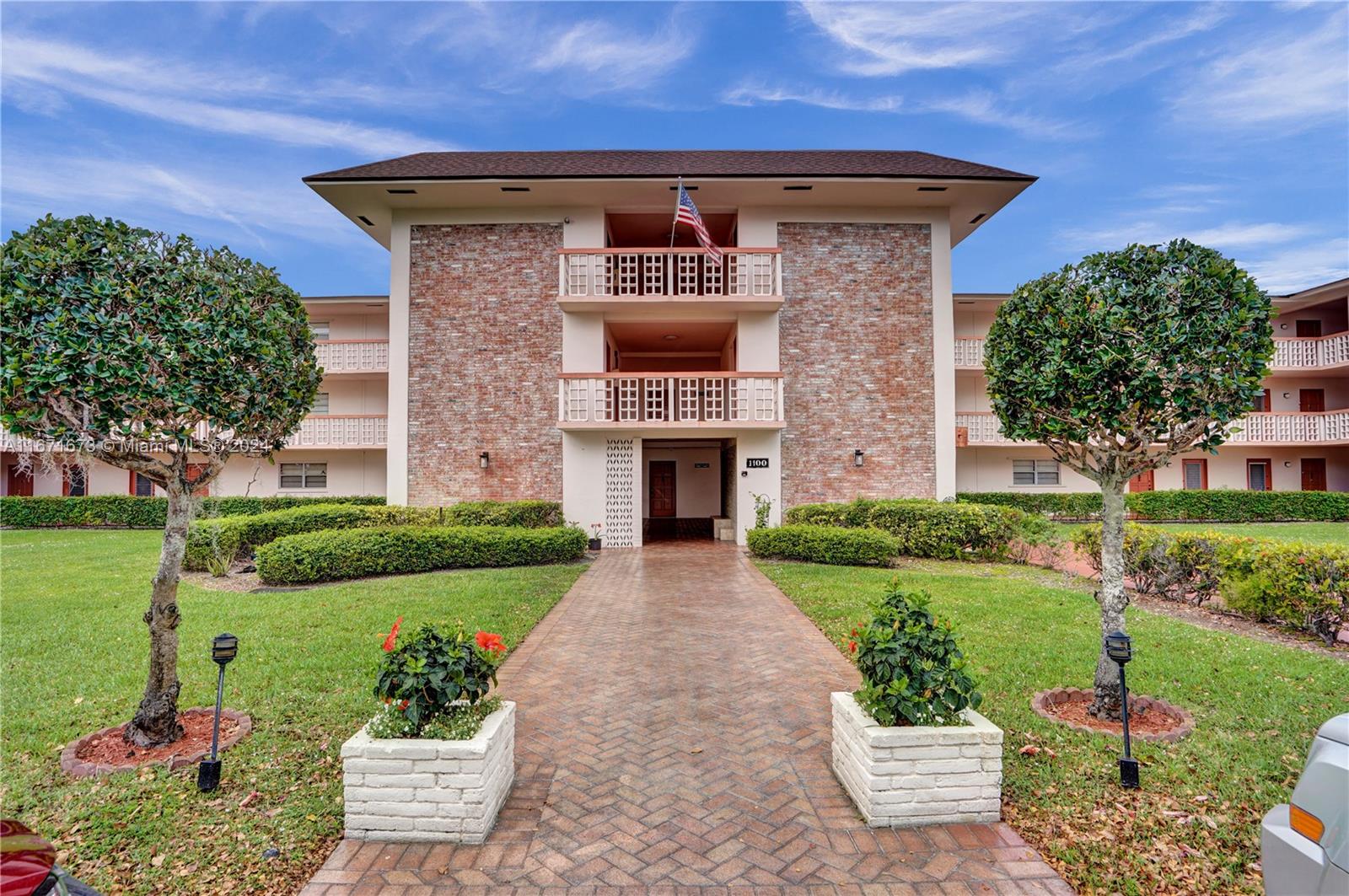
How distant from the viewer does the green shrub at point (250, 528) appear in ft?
37.9

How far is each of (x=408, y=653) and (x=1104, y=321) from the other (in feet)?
17.8

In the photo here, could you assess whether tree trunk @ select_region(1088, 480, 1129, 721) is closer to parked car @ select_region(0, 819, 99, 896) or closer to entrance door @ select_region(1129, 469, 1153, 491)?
parked car @ select_region(0, 819, 99, 896)

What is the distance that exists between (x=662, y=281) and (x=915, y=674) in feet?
44.2

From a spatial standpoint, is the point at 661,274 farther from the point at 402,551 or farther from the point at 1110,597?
the point at 1110,597

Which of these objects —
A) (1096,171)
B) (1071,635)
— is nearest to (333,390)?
(1071,635)

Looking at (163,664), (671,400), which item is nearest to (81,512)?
(671,400)

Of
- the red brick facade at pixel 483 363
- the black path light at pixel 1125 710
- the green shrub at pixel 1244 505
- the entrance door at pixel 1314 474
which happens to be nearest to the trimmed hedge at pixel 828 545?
the red brick facade at pixel 483 363

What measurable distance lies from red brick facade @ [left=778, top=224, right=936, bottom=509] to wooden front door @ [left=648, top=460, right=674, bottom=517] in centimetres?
800

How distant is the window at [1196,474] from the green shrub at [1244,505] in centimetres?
221

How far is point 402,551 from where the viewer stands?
1116 centimetres

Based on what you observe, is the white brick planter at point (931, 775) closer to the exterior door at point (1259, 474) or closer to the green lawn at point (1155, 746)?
the green lawn at point (1155, 746)

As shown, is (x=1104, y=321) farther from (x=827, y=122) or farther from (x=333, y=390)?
(x=827, y=122)

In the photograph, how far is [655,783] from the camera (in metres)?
3.74

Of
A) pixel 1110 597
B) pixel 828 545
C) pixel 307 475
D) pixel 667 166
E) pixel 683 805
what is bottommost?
pixel 683 805
